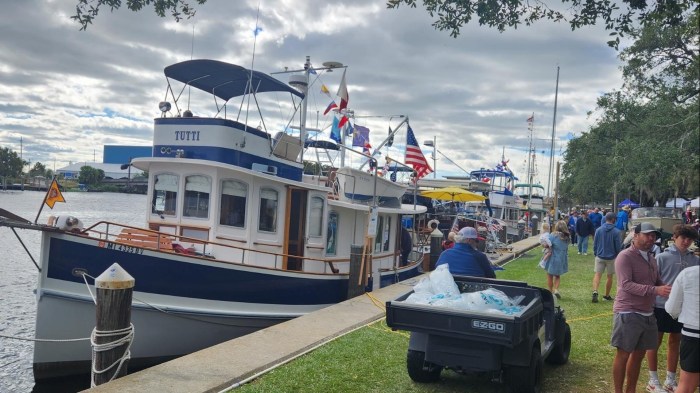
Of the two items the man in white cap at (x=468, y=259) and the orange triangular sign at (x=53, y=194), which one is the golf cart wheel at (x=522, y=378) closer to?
the man in white cap at (x=468, y=259)

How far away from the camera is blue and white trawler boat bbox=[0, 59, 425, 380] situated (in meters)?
7.59

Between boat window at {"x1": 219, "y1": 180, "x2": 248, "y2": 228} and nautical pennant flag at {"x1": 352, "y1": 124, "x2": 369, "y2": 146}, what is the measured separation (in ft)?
28.0

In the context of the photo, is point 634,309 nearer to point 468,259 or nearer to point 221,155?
point 468,259

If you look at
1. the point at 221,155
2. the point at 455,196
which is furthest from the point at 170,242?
the point at 455,196

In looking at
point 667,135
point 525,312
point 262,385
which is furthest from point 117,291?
point 667,135

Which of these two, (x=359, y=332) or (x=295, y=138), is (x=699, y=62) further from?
(x=295, y=138)

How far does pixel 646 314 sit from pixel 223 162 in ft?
22.7

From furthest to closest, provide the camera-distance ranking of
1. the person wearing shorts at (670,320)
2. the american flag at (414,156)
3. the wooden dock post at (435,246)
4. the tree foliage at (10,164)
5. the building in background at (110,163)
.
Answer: the building in background at (110,163)
the tree foliage at (10,164)
the wooden dock post at (435,246)
the american flag at (414,156)
the person wearing shorts at (670,320)

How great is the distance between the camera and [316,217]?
1113 cm

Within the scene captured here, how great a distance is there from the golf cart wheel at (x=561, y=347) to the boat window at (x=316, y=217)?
225 inches

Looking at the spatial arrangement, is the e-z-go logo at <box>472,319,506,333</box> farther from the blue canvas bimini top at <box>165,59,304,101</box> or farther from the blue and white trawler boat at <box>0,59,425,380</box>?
the blue canvas bimini top at <box>165,59,304,101</box>

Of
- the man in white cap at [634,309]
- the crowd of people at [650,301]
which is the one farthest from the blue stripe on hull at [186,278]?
the man in white cap at [634,309]

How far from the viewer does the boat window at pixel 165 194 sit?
1000 cm

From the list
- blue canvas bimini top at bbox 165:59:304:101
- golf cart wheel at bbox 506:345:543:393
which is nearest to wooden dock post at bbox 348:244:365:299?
blue canvas bimini top at bbox 165:59:304:101
